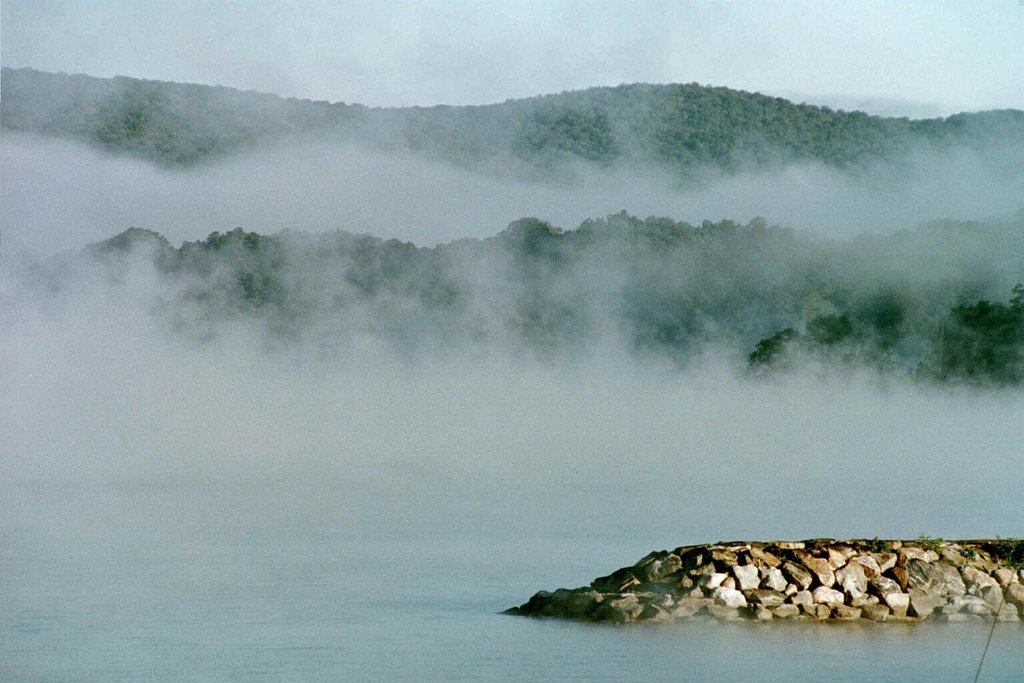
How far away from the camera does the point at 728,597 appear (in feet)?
65.2

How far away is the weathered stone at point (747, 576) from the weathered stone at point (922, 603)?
1.96m

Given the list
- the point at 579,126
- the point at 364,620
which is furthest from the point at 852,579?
the point at 579,126

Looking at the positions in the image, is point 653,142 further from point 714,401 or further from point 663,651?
point 663,651

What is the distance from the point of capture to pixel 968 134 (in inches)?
5251

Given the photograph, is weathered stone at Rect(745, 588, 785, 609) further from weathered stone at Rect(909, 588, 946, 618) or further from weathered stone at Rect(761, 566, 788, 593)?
weathered stone at Rect(909, 588, 946, 618)

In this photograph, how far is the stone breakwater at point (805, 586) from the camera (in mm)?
19891

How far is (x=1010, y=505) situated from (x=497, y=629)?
2670 cm

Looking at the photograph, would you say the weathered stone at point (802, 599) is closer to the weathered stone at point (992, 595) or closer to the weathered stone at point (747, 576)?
the weathered stone at point (747, 576)

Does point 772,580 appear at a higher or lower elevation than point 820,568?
lower

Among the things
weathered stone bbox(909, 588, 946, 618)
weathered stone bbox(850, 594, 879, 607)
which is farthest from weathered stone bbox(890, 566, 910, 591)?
weathered stone bbox(850, 594, 879, 607)

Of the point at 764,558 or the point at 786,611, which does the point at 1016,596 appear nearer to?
the point at 786,611

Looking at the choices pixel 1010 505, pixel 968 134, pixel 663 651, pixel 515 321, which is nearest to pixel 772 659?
pixel 663 651

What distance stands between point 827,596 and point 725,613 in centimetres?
134

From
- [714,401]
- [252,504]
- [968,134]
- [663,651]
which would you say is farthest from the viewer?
[968,134]
